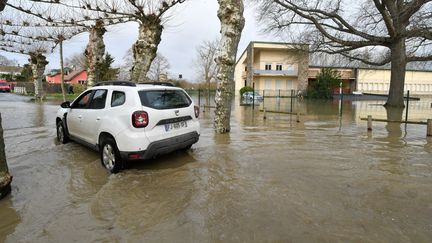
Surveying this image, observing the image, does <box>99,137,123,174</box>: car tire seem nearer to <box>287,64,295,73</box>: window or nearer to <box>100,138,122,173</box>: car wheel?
<box>100,138,122,173</box>: car wheel

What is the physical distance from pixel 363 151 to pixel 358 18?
732 inches

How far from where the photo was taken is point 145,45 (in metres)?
12.9

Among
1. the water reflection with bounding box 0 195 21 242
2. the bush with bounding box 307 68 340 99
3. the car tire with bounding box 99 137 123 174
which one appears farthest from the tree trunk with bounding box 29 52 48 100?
the bush with bounding box 307 68 340 99

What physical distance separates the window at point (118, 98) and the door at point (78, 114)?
1.14 meters

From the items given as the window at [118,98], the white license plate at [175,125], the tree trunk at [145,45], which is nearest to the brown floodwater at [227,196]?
the white license plate at [175,125]

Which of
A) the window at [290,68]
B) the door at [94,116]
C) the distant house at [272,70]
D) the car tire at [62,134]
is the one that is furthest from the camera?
the window at [290,68]


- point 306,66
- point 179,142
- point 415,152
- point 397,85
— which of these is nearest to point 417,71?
point 306,66

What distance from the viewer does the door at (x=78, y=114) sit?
21.1ft

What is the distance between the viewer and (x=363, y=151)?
6906mm

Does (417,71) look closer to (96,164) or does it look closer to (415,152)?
(415,152)

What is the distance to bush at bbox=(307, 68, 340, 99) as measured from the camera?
33594 mm

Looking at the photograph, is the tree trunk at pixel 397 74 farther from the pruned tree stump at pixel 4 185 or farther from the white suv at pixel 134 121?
the pruned tree stump at pixel 4 185

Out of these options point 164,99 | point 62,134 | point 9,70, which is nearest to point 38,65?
point 62,134

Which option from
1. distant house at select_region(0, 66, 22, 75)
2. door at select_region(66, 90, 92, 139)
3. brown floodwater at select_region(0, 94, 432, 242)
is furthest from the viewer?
distant house at select_region(0, 66, 22, 75)
